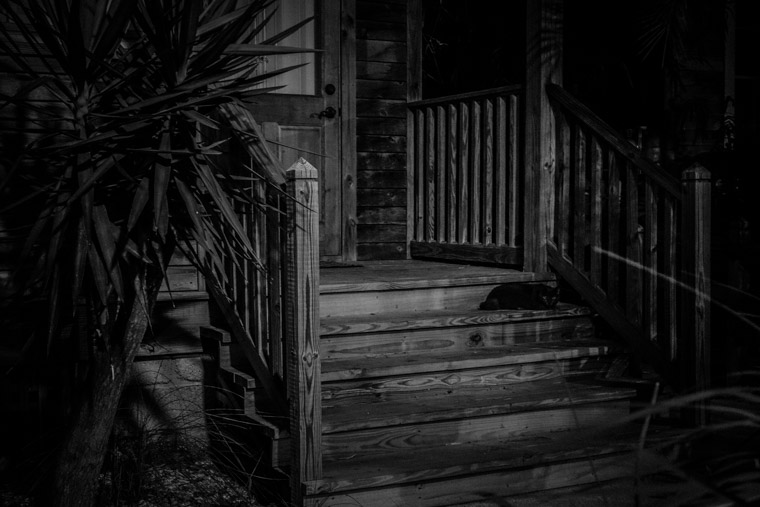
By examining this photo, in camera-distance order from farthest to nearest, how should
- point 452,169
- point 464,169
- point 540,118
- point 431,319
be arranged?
point 452,169
point 464,169
point 540,118
point 431,319

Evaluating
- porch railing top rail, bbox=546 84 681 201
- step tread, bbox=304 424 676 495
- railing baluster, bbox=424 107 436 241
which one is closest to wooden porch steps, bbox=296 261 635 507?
step tread, bbox=304 424 676 495

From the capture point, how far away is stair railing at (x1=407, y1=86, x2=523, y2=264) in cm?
534

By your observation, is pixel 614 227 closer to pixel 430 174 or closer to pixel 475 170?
pixel 475 170

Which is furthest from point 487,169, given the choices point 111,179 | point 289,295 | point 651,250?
point 111,179

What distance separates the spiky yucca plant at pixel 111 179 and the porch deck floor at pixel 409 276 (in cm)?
144

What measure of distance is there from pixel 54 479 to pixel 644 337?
2801 millimetres

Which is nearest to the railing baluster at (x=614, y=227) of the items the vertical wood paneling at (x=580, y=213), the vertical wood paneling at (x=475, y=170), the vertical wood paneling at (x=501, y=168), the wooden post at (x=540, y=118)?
the vertical wood paneling at (x=580, y=213)

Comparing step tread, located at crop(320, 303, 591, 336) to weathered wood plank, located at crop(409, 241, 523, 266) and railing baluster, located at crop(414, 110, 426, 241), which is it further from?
railing baluster, located at crop(414, 110, 426, 241)

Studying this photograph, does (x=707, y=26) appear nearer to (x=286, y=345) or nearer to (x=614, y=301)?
(x=614, y=301)

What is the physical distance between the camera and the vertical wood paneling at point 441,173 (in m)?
5.95

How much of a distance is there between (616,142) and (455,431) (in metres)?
1.78

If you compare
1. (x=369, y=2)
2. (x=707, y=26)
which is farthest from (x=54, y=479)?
(x=707, y=26)

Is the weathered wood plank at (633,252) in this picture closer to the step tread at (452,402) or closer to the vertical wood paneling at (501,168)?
the step tread at (452,402)

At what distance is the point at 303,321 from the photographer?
338 cm
